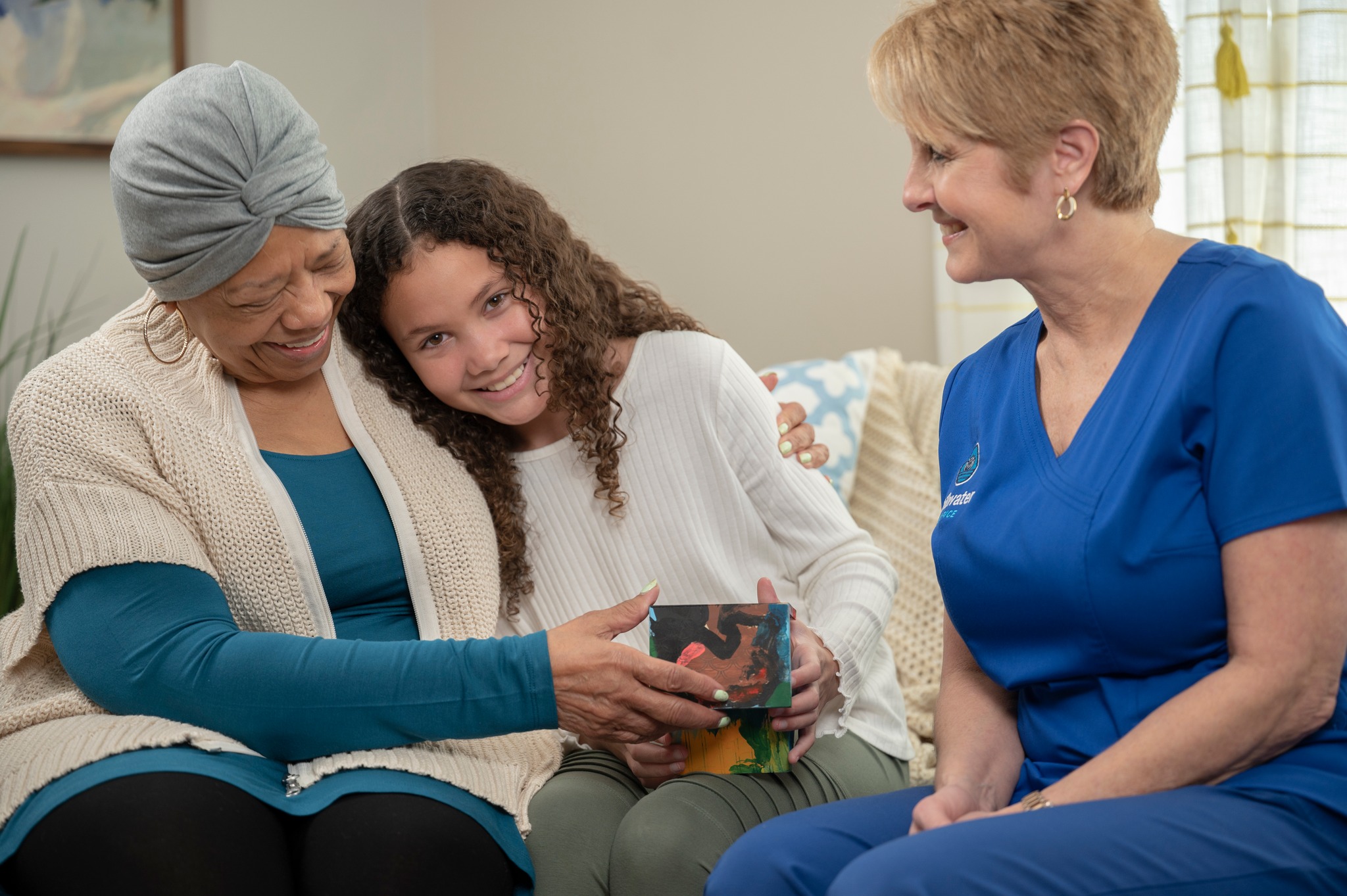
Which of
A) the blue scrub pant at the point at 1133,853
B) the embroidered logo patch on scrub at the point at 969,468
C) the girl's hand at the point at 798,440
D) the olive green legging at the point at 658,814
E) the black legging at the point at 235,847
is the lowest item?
the olive green legging at the point at 658,814

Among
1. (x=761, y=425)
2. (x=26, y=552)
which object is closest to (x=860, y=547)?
(x=761, y=425)

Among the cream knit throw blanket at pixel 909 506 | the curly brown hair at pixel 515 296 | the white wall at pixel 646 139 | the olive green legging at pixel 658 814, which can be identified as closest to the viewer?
the olive green legging at pixel 658 814

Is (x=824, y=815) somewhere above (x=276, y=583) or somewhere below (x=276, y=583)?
below

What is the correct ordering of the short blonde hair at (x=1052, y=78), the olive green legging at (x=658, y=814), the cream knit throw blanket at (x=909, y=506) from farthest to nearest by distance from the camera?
the cream knit throw blanket at (x=909, y=506), the olive green legging at (x=658, y=814), the short blonde hair at (x=1052, y=78)

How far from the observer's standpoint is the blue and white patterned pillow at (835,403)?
222 cm

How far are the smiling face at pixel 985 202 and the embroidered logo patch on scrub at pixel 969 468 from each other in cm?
19

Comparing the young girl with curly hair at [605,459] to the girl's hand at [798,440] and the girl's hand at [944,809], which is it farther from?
the girl's hand at [944,809]

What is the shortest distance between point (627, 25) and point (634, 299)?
157 centimetres

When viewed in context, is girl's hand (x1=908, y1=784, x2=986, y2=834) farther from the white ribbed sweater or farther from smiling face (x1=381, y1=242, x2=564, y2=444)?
smiling face (x1=381, y1=242, x2=564, y2=444)

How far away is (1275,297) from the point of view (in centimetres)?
96

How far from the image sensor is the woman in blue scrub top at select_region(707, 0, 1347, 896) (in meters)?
0.92

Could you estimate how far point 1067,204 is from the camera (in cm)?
106

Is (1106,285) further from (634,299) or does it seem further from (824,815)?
(634,299)

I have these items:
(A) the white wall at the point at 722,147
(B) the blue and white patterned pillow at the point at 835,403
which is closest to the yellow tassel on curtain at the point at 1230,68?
(A) the white wall at the point at 722,147
